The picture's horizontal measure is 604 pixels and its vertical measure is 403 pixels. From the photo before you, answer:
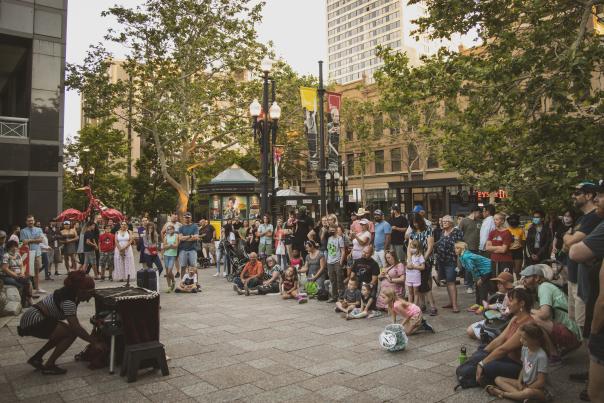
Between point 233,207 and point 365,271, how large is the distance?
11.4 m

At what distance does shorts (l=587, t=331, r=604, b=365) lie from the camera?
331cm

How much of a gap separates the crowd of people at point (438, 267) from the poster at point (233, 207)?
2.70 m

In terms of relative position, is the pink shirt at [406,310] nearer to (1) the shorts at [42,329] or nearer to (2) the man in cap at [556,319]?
(2) the man in cap at [556,319]

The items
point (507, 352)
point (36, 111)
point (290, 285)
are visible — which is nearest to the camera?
point (507, 352)

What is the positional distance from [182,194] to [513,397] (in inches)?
1097

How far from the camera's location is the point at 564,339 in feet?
18.7

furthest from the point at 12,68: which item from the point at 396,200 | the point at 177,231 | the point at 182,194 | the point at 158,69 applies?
the point at 396,200

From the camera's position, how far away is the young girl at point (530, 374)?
14.7 feet

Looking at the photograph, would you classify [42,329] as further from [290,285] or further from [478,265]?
[478,265]

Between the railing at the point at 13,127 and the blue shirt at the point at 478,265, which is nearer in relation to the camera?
the blue shirt at the point at 478,265

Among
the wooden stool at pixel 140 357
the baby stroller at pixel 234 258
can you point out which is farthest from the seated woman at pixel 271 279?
the wooden stool at pixel 140 357

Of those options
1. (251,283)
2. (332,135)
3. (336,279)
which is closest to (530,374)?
(336,279)

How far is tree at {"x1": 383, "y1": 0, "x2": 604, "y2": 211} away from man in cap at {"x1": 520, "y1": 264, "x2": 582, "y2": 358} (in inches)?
93.6

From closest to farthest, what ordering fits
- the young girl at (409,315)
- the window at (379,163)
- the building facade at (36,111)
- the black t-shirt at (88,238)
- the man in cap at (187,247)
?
the young girl at (409,315) → the man in cap at (187,247) → the black t-shirt at (88,238) → the building facade at (36,111) → the window at (379,163)
